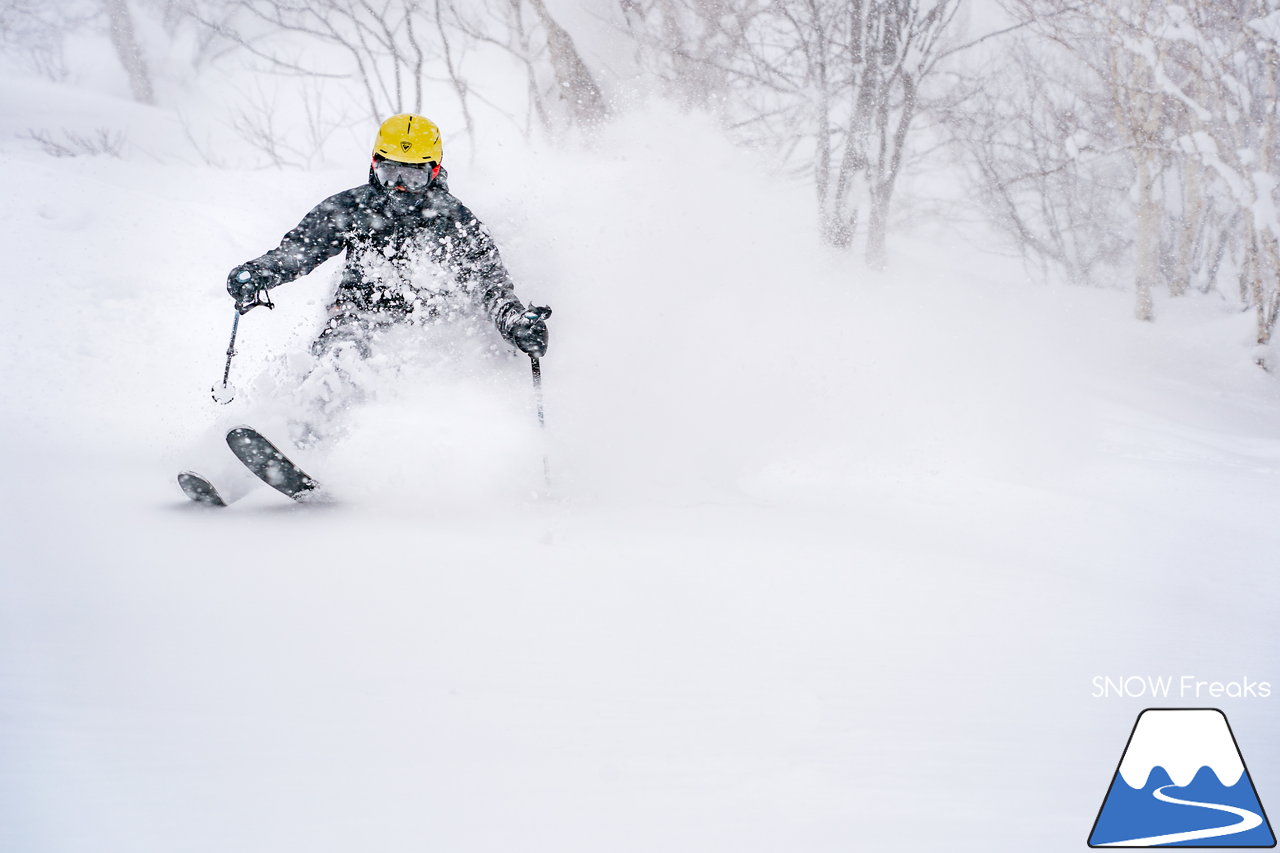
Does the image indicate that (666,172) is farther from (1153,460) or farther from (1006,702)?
(1006,702)

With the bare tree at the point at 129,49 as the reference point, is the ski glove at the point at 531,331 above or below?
below

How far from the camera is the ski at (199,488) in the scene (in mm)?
2752

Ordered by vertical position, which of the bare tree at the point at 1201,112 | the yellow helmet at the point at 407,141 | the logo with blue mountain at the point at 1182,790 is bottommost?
the logo with blue mountain at the point at 1182,790

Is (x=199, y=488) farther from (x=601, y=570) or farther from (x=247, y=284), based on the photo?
(x=601, y=570)

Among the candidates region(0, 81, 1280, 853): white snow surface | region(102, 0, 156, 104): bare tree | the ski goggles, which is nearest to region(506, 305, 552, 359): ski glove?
region(0, 81, 1280, 853): white snow surface

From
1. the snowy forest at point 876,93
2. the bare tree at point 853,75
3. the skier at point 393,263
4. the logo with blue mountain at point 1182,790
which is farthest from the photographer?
the bare tree at point 853,75

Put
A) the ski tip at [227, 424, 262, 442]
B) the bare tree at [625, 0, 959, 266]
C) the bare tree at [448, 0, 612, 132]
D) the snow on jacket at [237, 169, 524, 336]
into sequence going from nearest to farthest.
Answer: the ski tip at [227, 424, 262, 442] → the snow on jacket at [237, 169, 524, 336] → the bare tree at [625, 0, 959, 266] → the bare tree at [448, 0, 612, 132]

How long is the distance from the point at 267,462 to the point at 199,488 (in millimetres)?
322

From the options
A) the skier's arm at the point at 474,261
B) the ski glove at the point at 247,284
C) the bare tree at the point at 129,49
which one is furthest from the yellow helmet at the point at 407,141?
the bare tree at the point at 129,49

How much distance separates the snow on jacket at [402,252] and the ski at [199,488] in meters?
0.98

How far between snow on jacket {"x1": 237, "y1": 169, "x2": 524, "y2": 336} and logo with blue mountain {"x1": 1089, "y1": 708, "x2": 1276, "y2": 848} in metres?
2.65

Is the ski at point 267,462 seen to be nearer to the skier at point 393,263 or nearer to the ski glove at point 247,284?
the skier at point 393,263

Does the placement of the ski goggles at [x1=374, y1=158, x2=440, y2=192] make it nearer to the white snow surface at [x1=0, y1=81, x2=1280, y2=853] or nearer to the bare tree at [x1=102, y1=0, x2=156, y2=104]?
the white snow surface at [x1=0, y1=81, x2=1280, y2=853]

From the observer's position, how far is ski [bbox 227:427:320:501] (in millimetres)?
2641
